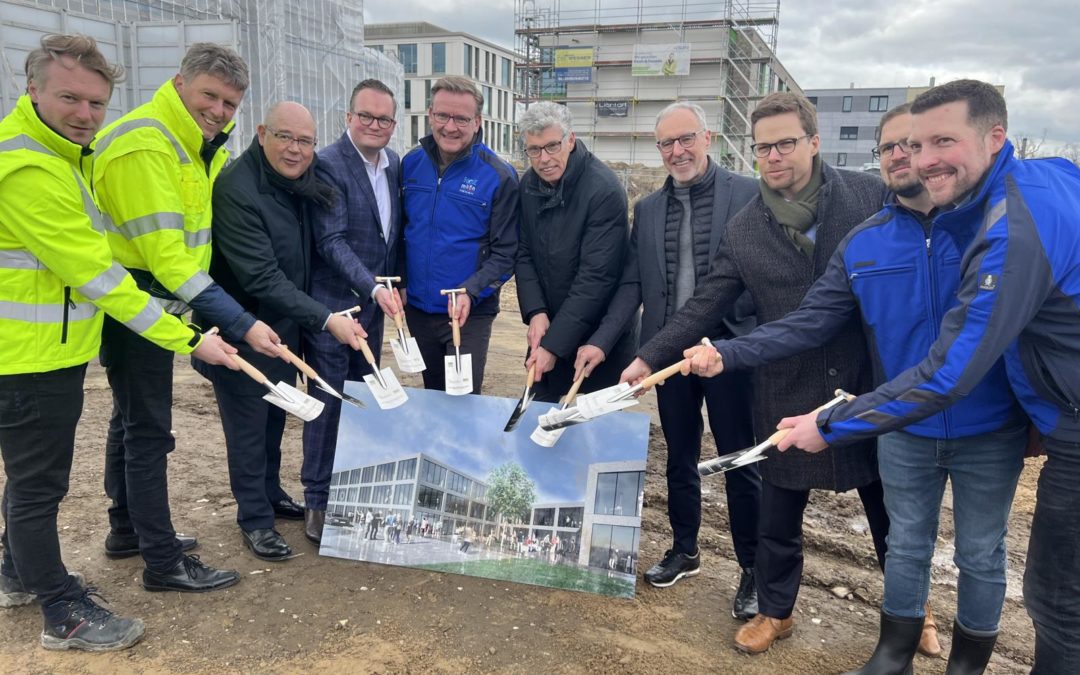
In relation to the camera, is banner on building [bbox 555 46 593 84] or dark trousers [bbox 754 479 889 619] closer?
dark trousers [bbox 754 479 889 619]

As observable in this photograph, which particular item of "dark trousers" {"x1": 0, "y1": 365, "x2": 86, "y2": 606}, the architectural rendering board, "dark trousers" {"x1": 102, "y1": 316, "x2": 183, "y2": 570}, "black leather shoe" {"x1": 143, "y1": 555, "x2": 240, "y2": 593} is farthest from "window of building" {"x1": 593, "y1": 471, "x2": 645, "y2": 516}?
"dark trousers" {"x1": 0, "y1": 365, "x2": 86, "y2": 606}

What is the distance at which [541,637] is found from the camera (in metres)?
3.11

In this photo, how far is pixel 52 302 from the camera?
2.65 meters

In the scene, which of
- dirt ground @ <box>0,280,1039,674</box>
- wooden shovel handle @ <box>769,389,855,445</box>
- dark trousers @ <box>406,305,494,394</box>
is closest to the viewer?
wooden shovel handle @ <box>769,389,855,445</box>

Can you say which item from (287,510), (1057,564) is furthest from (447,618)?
(1057,564)

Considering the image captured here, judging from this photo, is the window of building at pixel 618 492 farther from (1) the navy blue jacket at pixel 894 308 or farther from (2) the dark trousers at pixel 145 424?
(2) the dark trousers at pixel 145 424

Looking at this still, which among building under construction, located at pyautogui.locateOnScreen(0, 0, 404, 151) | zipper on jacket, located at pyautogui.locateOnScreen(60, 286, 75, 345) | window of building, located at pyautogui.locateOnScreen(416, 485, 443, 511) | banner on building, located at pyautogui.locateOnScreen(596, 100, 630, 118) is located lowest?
window of building, located at pyautogui.locateOnScreen(416, 485, 443, 511)

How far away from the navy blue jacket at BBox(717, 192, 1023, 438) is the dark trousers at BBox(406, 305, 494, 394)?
1641 millimetres

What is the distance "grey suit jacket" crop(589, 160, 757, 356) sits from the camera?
327cm

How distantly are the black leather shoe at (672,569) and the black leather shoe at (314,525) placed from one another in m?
1.76

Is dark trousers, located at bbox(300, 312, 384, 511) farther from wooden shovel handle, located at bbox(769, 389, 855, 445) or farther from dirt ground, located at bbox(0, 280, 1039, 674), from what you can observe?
wooden shovel handle, located at bbox(769, 389, 855, 445)

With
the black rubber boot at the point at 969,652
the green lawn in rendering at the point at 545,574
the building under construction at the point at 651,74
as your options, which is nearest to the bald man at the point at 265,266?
the green lawn in rendering at the point at 545,574

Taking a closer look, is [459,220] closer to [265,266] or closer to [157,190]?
[265,266]

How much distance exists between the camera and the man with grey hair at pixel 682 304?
128 inches
